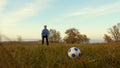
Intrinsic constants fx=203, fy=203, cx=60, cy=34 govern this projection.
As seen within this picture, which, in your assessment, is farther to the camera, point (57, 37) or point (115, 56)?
point (57, 37)

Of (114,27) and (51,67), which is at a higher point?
(114,27)

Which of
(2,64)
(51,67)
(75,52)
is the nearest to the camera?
(2,64)

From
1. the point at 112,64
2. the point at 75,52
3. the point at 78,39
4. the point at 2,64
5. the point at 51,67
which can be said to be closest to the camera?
the point at 2,64

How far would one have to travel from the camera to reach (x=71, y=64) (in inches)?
285

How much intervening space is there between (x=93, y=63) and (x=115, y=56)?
58.7 inches

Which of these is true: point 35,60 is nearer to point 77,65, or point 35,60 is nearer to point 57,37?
point 77,65

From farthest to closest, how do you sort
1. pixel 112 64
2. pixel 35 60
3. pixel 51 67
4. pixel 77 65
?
pixel 35 60 → pixel 112 64 → pixel 77 65 → pixel 51 67

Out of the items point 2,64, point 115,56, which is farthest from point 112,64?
point 2,64

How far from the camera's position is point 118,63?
7809mm

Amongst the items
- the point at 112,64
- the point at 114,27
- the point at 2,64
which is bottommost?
the point at 112,64

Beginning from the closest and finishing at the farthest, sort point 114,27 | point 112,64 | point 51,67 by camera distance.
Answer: point 51,67, point 112,64, point 114,27

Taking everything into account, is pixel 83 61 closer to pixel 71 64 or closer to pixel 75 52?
pixel 71 64

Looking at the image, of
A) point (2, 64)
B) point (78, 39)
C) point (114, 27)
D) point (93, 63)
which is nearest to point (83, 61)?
point (93, 63)

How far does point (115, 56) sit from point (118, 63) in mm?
692
